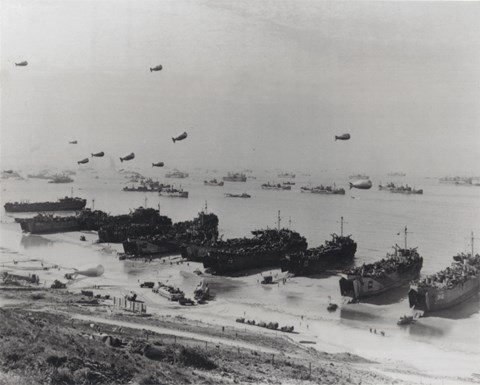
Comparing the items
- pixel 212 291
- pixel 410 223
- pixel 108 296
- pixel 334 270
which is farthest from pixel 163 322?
pixel 410 223

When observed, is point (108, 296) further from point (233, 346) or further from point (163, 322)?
point (233, 346)

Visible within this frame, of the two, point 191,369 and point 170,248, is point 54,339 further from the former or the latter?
point 170,248

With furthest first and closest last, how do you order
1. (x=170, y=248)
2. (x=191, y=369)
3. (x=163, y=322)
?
(x=170, y=248) → (x=163, y=322) → (x=191, y=369)

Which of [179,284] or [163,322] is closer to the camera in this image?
[163,322]

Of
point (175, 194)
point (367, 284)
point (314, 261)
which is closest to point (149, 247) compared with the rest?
point (314, 261)

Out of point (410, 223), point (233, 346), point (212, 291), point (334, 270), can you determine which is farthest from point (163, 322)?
point (410, 223)

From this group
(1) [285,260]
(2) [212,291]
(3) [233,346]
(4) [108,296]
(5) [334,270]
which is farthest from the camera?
(5) [334,270]

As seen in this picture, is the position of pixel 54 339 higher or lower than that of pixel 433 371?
higher

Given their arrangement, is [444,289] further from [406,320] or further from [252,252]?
[252,252]
